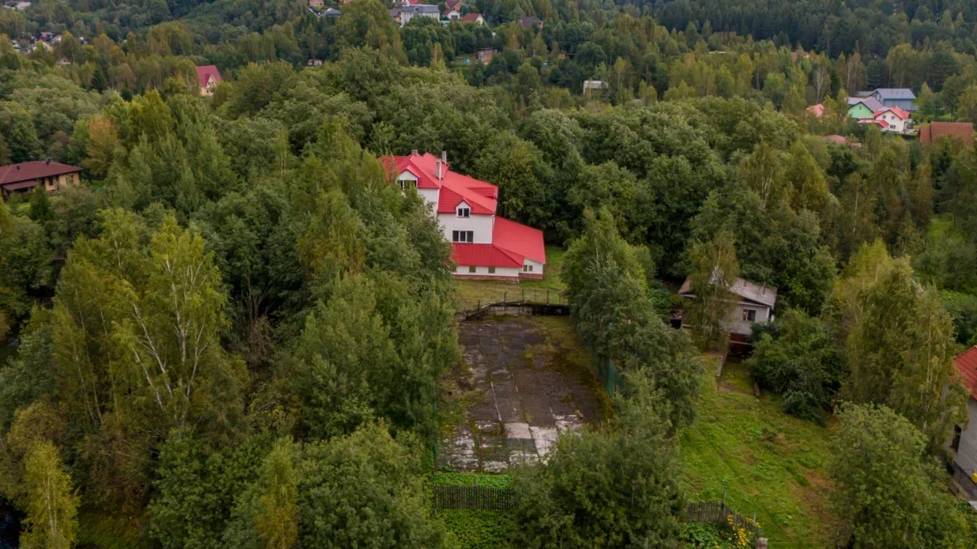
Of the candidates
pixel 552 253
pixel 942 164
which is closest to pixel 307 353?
pixel 552 253

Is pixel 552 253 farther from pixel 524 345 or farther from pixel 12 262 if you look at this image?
pixel 12 262

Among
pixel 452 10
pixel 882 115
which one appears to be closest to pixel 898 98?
pixel 882 115

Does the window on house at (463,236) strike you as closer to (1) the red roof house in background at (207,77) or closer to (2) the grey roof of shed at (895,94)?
(1) the red roof house in background at (207,77)

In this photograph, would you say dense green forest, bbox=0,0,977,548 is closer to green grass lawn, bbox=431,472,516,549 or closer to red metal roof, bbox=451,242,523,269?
green grass lawn, bbox=431,472,516,549

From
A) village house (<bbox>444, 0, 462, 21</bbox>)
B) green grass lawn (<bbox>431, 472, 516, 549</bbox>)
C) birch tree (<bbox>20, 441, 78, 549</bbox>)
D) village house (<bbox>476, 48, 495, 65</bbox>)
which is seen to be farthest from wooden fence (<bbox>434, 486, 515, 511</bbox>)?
village house (<bbox>444, 0, 462, 21</bbox>)

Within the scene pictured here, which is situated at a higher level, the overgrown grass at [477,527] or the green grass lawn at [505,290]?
the overgrown grass at [477,527]

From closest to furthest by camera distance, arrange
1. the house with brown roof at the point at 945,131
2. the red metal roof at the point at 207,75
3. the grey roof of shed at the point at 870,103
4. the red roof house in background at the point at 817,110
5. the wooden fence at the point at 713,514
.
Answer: the wooden fence at the point at 713,514, the house with brown roof at the point at 945,131, the red roof house in background at the point at 817,110, the grey roof of shed at the point at 870,103, the red metal roof at the point at 207,75

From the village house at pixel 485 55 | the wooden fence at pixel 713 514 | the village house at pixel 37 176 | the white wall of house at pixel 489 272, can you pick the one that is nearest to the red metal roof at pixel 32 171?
the village house at pixel 37 176
